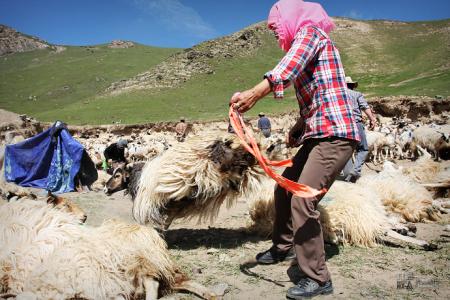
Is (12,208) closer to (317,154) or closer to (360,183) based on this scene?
(317,154)

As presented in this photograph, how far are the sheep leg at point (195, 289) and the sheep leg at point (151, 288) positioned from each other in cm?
18

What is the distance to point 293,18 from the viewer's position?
2980 millimetres

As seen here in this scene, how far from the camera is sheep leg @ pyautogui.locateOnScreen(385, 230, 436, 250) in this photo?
3.68 m

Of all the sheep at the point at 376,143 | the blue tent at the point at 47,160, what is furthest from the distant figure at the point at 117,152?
the sheep at the point at 376,143

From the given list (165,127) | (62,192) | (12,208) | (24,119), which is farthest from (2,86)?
(12,208)

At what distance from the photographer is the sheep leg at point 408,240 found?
3.68 meters

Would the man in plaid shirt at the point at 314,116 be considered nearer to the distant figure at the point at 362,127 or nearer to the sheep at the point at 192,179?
the sheep at the point at 192,179

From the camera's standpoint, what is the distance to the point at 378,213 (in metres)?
4.16

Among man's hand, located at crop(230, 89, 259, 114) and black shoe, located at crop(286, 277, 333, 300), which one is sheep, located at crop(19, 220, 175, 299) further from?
man's hand, located at crop(230, 89, 259, 114)

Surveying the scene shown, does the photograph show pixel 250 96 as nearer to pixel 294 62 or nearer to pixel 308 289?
pixel 294 62

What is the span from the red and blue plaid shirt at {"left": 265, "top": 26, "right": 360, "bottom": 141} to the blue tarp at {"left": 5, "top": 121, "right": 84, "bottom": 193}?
737 centimetres

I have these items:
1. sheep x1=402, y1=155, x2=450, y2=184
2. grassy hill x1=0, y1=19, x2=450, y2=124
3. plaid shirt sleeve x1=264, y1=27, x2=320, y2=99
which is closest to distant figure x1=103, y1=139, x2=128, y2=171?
sheep x1=402, y1=155, x2=450, y2=184

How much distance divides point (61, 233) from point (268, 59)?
161 feet

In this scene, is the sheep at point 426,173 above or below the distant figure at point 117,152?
below
